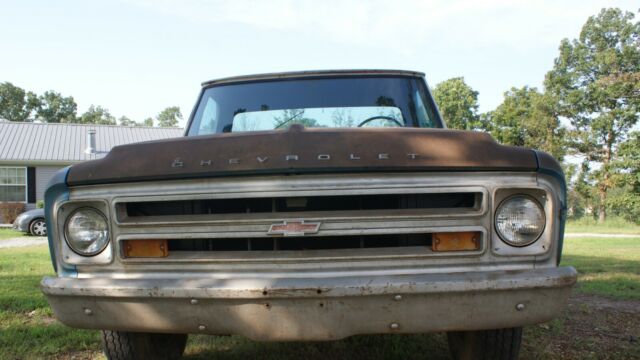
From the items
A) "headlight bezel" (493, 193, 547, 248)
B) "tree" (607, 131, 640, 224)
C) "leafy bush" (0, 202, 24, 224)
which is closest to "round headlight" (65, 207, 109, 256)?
"headlight bezel" (493, 193, 547, 248)

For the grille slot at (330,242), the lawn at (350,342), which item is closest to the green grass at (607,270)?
the lawn at (350,342)

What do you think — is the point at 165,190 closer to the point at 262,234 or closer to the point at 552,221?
the point at 262,234

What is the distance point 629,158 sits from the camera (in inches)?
1040

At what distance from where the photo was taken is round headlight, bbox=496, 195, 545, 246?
211 cm

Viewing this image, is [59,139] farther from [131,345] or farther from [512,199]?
[512,199]

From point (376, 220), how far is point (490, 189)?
48 centimetres

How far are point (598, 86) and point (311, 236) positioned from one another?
120 ft

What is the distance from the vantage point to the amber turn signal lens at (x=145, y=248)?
222cm

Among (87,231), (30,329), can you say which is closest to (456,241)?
(87,231)

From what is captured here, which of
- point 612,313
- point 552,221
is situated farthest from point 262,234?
point 612,313

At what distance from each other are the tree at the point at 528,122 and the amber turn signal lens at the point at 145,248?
3802 cm

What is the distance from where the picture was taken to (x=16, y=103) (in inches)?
2569

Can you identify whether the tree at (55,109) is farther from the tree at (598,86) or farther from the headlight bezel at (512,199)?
the headlight bezel at (512,199)

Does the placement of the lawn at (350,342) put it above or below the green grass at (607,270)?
above
